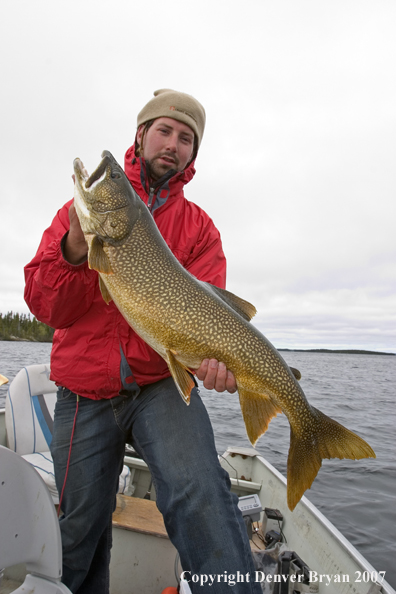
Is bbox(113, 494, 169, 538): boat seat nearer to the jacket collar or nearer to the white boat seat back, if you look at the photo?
the white boat seat back

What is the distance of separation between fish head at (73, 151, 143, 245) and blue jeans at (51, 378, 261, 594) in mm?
1179

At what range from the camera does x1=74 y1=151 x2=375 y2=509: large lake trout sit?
266cm

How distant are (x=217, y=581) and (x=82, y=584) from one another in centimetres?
126

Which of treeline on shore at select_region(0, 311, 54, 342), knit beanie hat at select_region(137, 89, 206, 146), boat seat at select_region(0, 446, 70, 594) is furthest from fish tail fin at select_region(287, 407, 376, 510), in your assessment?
treeline on shore at select_region(0, 311, 54, 342)

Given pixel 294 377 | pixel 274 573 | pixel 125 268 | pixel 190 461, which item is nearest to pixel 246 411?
pixel 294 377

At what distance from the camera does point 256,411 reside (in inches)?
112

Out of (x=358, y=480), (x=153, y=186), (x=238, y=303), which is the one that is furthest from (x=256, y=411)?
(x=358, y=480)

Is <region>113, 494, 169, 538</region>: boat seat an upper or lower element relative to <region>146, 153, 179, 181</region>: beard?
lower

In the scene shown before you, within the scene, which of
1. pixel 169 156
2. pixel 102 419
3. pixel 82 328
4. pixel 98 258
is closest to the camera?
pixel 98 258

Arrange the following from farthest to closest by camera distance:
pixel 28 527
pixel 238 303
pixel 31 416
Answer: pixel 31 416, pixel 238 303, pixel 28 527

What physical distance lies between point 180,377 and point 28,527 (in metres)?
1.17

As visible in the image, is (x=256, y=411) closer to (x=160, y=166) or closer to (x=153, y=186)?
(x=153, y=186)

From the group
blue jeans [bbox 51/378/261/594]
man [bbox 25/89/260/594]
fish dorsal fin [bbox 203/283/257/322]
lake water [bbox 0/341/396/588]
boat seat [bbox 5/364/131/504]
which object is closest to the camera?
blue jeans [bbox 51/378/261/594]

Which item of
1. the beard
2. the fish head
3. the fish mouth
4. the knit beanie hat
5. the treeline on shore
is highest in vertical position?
the knit beanie hat
